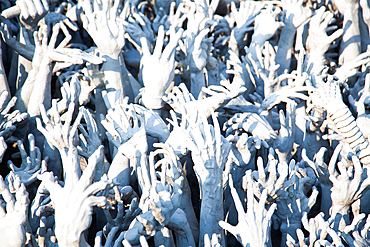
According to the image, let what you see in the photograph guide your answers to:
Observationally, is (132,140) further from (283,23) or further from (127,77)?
(283,23)

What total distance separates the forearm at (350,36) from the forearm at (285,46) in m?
0.49

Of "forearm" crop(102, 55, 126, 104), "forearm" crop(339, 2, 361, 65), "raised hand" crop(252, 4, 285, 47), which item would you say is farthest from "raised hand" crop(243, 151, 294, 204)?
"forearm" crop(339, 2, 361, 65)

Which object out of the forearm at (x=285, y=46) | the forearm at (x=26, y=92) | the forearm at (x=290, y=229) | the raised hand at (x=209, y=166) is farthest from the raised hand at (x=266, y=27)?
the forearm at (x=26, y=92)

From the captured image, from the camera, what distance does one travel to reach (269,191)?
2.27 m

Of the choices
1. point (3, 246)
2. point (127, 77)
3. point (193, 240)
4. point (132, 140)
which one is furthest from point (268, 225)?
point (127, 77)

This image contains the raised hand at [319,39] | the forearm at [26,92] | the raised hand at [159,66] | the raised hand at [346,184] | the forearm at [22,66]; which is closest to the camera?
the raised hand at [346,184]

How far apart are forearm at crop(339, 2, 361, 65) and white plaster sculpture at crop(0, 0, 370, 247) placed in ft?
0.04

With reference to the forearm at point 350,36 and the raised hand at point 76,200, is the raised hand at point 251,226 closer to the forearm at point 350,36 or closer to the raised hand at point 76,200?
the raised hand at point 76,200

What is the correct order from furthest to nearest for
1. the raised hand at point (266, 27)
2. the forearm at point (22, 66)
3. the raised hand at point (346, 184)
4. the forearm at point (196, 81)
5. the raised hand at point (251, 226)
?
the raised hand at point (266, 27) < the forearm at point (22, 66) < the forearm at point (196, 81) < the raised hand at point (346, 184) < the raised hand at point (251, 226)

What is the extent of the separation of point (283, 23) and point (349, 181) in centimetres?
184

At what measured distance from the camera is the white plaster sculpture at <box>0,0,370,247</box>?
2.05 meters

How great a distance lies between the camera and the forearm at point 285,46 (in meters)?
3.82

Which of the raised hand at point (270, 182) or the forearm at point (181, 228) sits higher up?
the raised hand at point (270, 182)

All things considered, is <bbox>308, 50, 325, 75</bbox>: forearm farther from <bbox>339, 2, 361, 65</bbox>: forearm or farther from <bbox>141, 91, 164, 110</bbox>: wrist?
<bbox>141, 91, 164, 110</bbox>: wrist
